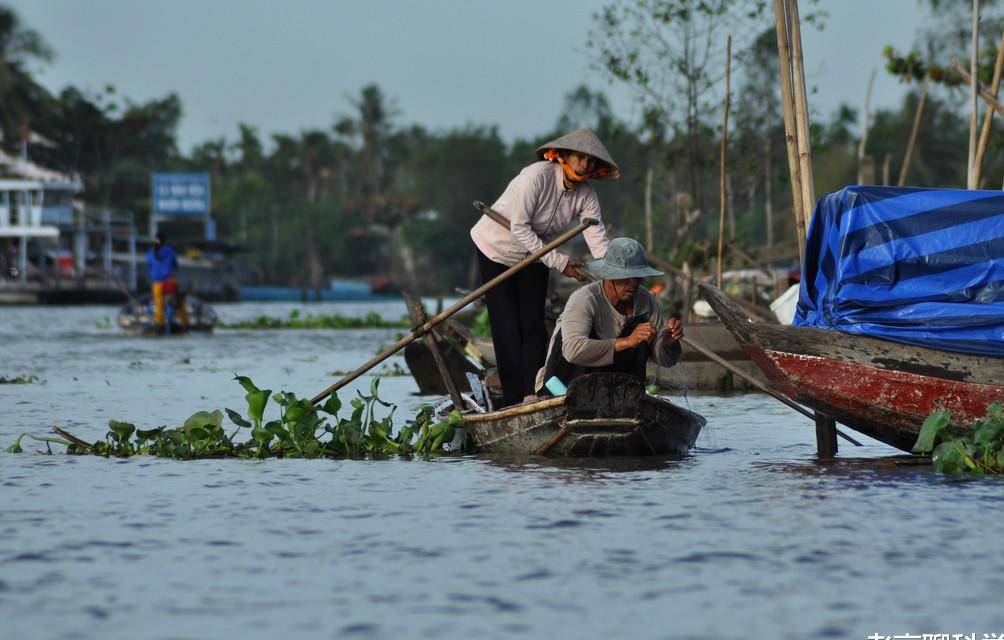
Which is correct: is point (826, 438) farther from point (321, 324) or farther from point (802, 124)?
point (321, 324)

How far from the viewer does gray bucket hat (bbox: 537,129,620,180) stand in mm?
7836

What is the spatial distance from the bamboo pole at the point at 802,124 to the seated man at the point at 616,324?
1505mm

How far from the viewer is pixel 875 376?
285 inches

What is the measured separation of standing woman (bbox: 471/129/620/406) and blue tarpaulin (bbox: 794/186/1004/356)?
131 centimetres

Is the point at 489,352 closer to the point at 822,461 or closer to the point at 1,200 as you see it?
the point at 822,461

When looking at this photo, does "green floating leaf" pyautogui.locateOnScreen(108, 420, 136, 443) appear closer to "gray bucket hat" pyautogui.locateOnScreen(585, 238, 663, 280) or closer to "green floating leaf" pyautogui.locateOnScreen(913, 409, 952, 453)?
"gray bucket hat" pyautogui.locateOnScreen(585, 238, 663, 280)

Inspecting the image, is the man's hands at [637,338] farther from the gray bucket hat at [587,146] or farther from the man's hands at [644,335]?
the gray bucket hat at [587,146]

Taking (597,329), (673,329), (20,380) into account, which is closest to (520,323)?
(597,329)

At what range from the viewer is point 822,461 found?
8.02 m

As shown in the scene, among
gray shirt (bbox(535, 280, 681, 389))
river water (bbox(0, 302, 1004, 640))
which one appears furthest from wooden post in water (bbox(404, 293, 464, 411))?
gray shirt (bbox(535, 280, 681, 389))

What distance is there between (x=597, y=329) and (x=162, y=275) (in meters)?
17.6

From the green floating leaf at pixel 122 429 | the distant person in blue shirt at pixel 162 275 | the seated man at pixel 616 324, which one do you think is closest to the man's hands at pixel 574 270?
the seated man at pixel 616 324

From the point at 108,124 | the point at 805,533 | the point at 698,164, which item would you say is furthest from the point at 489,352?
the point at 108,124

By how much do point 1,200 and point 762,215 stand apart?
3752cm
